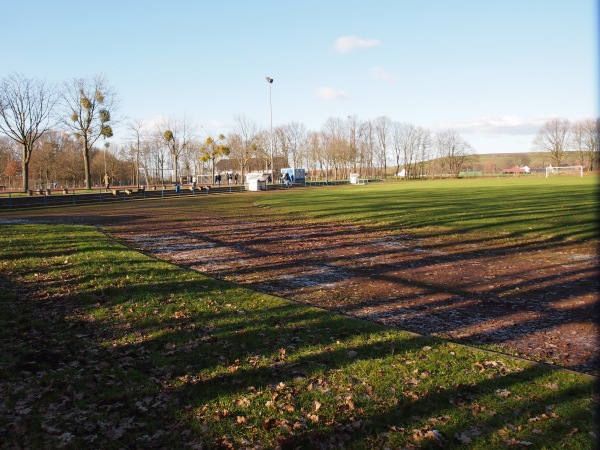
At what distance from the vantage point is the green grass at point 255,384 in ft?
12.4

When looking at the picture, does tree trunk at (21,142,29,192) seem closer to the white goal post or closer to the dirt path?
the dirt path

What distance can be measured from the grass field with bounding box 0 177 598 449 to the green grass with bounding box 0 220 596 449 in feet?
0.06

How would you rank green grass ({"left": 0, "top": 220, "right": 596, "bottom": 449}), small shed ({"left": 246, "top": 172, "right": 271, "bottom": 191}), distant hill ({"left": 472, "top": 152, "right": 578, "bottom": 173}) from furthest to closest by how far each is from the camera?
distant hill ({"left": 472, "top": 152, "right": 578, "bottom": 173}) → small shed ({"left": 246, "top": 172, "right": 271, "bottom": 191}) → green grass ({"left": 0, "top": 220, "right": 596, "bottom": 449})

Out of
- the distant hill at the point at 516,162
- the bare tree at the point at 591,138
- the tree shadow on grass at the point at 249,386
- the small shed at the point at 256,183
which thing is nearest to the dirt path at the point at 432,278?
the tree shadow on grass at the point at 249,386

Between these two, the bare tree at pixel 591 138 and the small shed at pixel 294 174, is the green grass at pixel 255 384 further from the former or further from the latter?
the small shed at pixel 294 174

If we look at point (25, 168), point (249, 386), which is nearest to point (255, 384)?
point (249, 386)

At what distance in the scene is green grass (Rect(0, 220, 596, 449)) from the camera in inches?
148

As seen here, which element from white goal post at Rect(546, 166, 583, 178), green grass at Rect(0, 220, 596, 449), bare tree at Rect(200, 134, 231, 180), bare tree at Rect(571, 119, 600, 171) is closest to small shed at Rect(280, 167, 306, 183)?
bare tree at Rect(200, 134, 231, 180)

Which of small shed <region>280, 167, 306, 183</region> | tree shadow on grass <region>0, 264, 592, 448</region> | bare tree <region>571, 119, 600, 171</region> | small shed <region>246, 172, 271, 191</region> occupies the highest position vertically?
small shed <region>280, 167, 306, 183</region>

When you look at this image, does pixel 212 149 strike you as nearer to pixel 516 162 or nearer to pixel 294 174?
pixel 294 174

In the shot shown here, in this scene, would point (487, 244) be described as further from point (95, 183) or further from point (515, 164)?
point (515, 164)

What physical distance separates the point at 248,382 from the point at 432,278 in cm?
608

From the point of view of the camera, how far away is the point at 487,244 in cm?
1359

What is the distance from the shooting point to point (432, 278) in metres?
9.74
